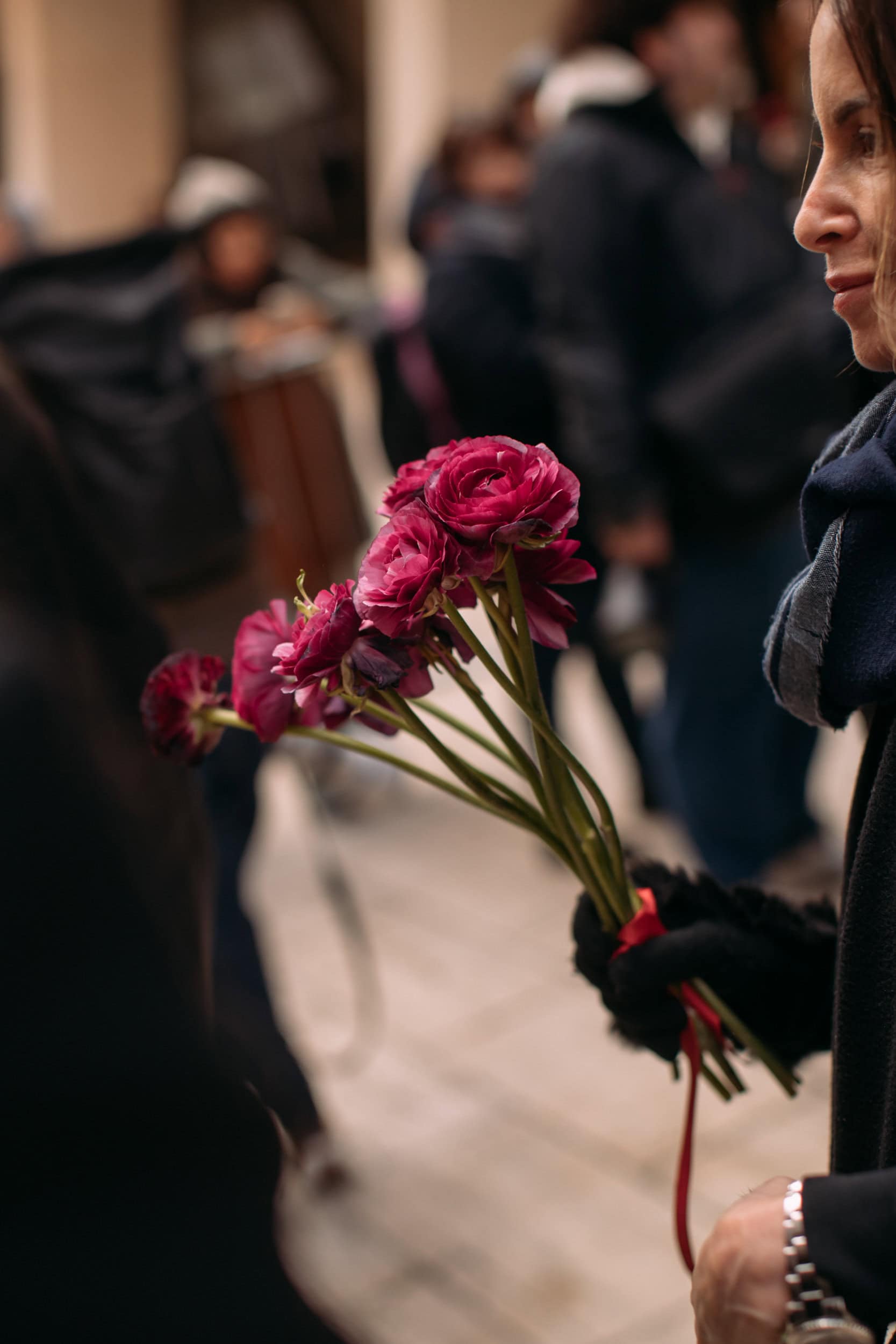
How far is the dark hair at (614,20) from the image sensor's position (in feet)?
10.7

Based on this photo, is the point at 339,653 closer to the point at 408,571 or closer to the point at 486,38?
the point at 408,571

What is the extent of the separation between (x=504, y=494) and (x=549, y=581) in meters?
0.11

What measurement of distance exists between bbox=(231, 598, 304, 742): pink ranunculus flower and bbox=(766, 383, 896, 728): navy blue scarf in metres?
0.38

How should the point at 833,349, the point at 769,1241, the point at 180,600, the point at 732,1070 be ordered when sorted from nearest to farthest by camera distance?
the point at 769,1241
the point at 732,1070
the point at 180,600
the point at 833,349

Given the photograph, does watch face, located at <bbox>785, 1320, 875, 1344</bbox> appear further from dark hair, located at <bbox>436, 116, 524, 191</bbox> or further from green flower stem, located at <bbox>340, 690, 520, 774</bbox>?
dark hair, located at <bbox>436, 116, 524, 191</bbox>

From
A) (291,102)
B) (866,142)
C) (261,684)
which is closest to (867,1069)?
(261,684)

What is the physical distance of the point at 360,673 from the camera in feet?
3.31

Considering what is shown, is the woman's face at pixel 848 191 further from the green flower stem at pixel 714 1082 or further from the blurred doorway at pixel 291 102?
the blurred doorway at pixel 291 102

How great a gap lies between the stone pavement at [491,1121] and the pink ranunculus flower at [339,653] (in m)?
1.00

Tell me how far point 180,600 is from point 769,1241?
2019 millimetres

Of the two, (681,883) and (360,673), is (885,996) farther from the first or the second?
(360,673)

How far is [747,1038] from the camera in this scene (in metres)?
1.25

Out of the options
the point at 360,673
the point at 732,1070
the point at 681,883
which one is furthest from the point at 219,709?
the point at 732,1070

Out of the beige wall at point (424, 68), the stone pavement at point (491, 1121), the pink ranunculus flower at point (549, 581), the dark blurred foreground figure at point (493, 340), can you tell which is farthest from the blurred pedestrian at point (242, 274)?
the pink ranunculus flower at point (549, 581)
